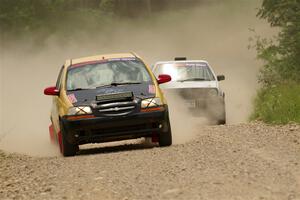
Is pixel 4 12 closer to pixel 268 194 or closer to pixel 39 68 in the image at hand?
pixel 39 68

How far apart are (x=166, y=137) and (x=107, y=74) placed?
1607 mm

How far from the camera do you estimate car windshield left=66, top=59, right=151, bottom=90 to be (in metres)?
15.1

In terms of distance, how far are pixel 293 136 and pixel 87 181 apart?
5.28 metres

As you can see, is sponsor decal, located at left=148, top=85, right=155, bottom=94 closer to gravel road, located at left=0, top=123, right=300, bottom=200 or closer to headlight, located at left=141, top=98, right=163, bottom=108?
headlight, located at left=141, top=98, right=163, bottom=108

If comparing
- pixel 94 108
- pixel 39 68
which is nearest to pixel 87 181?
pixel 94 108

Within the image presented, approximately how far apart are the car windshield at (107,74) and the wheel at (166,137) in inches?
41.3

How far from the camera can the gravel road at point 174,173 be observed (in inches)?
361

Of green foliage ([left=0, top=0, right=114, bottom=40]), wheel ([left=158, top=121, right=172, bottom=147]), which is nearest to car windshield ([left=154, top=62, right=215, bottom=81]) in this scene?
wheel ([left=158, top=121, right=172, bottom=147])

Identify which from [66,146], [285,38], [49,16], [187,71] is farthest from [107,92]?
[49,16]

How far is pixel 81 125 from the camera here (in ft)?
46.4

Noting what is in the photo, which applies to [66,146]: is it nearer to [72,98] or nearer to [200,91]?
[72,98]

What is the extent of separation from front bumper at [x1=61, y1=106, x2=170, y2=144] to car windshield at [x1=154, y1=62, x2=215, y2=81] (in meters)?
6.77

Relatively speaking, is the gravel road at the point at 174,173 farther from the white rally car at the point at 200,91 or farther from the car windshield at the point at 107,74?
the white rally car at the point at 200,91

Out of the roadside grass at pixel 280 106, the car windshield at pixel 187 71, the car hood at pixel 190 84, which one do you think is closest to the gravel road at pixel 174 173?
the roadside grass at pixel 280 106
